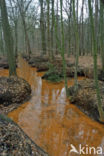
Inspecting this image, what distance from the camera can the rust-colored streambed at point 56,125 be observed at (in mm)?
3114

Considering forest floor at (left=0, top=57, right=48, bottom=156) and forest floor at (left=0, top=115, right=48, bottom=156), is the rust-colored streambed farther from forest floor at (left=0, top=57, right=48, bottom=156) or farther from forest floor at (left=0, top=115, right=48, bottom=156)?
forest floor at (left=0, top=115, right=48, bottom=156)

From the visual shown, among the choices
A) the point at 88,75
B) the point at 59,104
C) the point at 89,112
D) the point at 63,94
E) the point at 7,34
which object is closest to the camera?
the point at 89,112

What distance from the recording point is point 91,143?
3.12m

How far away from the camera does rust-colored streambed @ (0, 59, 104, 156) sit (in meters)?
3.11

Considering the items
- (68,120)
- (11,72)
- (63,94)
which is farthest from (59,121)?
(11,72)

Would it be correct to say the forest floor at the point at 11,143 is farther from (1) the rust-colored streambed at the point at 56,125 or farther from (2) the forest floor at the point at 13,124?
(1) the rust-colored streambed at the point at 56,125

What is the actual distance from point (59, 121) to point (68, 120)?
31 centimetres

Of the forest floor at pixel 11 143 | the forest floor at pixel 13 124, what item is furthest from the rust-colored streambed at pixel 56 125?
the forest floor at pixel 11 143

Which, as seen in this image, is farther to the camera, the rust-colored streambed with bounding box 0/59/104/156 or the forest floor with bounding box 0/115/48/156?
the rust-colored streambed with bounding box 0/59/104/156

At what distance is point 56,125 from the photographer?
3.86 meters

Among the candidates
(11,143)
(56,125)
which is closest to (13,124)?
(11,143)

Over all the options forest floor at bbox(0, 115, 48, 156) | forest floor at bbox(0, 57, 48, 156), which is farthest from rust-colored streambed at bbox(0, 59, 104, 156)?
forest floor at bbox(0, 115, 48, 156)

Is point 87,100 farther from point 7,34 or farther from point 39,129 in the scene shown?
point 7,34

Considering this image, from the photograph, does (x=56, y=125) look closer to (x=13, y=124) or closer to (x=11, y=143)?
(x=13, y=124)
